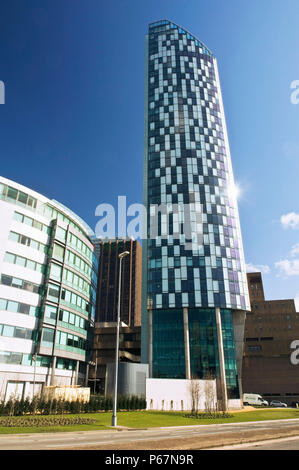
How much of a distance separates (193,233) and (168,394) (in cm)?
Result: 3649

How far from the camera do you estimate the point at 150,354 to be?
222 ft

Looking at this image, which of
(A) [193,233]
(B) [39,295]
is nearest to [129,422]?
(B) [39,295]

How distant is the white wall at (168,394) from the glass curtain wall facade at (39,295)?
17.0m

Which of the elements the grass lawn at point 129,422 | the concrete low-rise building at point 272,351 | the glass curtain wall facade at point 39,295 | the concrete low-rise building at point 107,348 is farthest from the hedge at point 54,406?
the concrete low-rise building at point 272,351

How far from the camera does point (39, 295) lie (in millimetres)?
55781

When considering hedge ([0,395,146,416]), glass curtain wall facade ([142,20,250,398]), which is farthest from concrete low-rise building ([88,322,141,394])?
hedge ([0,395,146,416])

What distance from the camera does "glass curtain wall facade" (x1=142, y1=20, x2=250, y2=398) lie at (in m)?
67.6

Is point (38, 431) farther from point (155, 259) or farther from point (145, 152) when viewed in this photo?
point (145, 152)

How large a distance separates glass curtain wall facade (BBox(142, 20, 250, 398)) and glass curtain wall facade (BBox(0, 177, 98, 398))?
1663cm

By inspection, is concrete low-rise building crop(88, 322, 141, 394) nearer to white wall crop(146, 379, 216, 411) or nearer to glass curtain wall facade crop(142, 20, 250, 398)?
glass curtain wall facade crop(142, 20, 250, 398)

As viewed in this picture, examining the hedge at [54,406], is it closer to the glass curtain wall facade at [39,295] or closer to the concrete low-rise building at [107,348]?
the glass curtain wall facade at [39,295]

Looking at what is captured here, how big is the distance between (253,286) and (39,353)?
89590 mm

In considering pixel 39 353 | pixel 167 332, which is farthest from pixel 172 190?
pixel 39 353

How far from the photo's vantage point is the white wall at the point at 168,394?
45.7 m
